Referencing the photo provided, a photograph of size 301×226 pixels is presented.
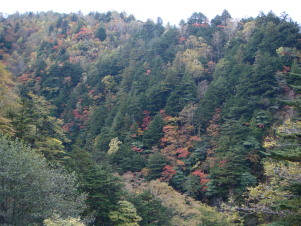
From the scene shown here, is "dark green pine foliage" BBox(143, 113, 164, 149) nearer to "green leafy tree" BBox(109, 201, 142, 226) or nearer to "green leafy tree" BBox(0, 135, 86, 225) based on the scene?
"green leafy tree" BBox(109, 201, 142, 226)

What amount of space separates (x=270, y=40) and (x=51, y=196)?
33.3 meters

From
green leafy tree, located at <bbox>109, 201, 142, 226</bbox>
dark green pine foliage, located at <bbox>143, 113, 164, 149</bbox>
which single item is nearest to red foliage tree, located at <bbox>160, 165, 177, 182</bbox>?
dark green pine foliage, located at <bbox>143, 113, 164, 149</bbox>

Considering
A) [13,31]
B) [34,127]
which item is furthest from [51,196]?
[13,31]

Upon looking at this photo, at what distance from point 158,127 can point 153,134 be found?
4.11 feet

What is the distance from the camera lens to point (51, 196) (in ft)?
46.9

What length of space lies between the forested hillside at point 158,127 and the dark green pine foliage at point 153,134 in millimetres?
182

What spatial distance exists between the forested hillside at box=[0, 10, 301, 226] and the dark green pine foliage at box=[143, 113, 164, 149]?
0.18m

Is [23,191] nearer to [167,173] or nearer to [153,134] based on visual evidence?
[167,173]

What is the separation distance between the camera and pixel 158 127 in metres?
36.0

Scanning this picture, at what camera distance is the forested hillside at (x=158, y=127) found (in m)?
13.9

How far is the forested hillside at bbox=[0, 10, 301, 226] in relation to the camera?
13.9 metres

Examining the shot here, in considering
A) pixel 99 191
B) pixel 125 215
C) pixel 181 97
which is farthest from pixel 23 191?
pixel 181 97

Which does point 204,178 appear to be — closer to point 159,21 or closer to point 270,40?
point 270,40

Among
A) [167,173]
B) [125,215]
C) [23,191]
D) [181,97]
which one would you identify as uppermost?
[181,97]
